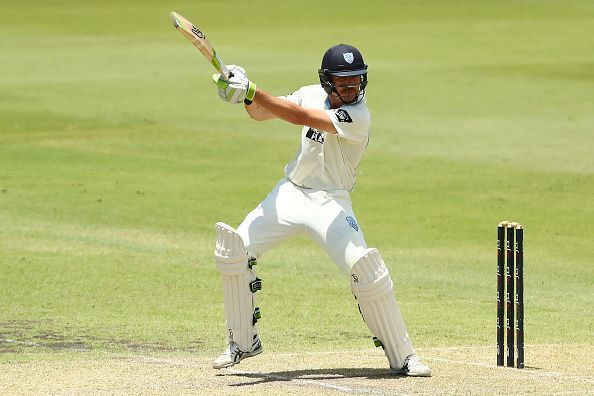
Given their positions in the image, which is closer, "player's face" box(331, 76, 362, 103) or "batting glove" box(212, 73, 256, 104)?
"batting glove" box(212, 73, 256, 104)

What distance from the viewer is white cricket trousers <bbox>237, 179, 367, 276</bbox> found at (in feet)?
26.6

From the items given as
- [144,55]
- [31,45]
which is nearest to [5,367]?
[144,55]

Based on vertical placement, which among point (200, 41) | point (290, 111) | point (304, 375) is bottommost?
point (304, 375)

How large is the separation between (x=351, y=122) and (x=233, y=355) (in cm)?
153

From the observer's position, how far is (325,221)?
8.14 metres

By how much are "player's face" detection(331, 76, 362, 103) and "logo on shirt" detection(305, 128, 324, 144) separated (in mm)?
248

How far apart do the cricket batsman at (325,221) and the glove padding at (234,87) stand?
0.32 ft

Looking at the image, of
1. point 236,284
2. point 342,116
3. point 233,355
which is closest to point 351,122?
point 342,116

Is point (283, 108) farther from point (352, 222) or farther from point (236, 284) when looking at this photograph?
point (236, 284)

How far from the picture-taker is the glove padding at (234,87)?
772 cm

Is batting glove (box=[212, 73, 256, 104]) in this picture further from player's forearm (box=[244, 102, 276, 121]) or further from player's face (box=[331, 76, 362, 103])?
player's face (box=[331, 76, 362, 103])

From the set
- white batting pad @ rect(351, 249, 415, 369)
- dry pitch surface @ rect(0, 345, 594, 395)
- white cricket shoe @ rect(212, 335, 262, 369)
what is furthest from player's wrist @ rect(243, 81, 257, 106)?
dry pitch surface @ rect(0, 345, 594, 395)

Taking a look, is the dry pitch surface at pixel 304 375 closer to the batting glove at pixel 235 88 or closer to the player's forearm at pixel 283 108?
the player's forearm at pixel 283 108

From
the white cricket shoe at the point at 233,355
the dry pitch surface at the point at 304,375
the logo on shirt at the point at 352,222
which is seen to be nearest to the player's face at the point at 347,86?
the logo on shirt at the point at 352,222
